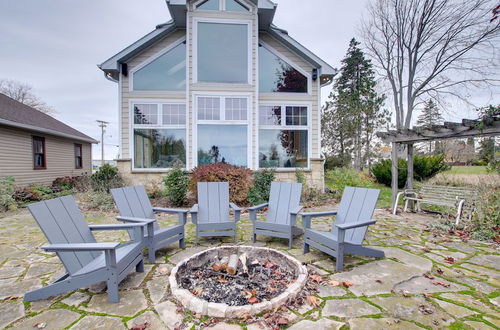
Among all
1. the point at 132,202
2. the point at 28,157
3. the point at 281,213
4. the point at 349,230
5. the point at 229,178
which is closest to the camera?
the point at 349,230

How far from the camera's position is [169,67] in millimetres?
7785

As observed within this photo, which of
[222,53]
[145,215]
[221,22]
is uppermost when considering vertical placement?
[221,22]

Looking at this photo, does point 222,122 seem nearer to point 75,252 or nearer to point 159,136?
point 159,136

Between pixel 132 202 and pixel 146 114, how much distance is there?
205 inches

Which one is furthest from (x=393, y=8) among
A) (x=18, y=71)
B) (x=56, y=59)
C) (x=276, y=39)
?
(x=18, y=71)

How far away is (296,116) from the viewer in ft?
26.6

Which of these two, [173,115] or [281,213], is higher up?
[173,115]

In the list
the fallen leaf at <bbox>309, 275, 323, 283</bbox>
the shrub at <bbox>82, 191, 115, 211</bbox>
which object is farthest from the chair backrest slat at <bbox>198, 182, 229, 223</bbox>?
the shrub at <bbox>82, 191, 115, 211</bbox>

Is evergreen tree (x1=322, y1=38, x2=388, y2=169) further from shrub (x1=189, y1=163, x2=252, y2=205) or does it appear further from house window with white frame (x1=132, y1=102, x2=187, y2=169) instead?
house window with white frame (x1=132, y1=102, x2=187, y2=169)

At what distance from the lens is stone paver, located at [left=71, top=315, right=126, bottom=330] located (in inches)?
68.8

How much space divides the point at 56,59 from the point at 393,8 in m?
18.5

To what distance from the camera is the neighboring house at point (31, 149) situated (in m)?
8.51

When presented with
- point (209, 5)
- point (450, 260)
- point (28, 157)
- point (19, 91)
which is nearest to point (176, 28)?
point (209, 5)

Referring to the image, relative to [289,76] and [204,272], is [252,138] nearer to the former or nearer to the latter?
[289,76]
